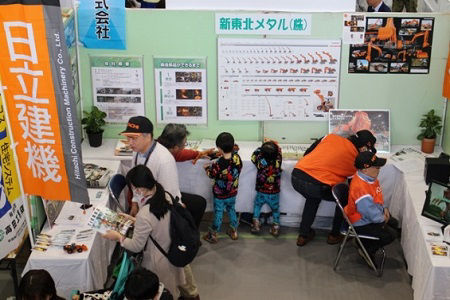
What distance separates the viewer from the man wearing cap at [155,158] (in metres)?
4.41

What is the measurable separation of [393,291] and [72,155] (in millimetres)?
2768

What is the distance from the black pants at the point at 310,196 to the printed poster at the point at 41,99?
79.7 inches

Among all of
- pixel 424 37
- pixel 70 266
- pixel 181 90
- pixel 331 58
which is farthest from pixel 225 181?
pixel 424 37

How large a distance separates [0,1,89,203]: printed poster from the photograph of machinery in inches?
113

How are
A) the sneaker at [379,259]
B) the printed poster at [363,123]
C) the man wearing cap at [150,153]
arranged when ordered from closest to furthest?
the man wearing cap at [150,153] < the sneaker at [379,259] < the printed poster at [363,123]

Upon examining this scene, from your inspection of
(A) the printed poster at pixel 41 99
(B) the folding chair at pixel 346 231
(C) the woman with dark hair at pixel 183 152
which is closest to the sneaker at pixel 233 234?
(C) the woman with dark hair at pixel 183 152

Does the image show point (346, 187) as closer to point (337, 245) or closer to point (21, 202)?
point (337, 245)

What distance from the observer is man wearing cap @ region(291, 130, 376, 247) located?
5.27 m

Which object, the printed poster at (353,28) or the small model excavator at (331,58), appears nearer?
the printed poster at (353,28)

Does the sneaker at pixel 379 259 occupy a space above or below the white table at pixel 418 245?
below

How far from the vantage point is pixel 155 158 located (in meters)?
4.45

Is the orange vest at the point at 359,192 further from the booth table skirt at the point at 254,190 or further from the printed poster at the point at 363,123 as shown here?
the printed poster at the point at 363,123

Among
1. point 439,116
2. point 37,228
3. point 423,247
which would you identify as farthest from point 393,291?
point 37,228

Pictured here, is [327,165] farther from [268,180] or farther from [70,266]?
[70,266]
